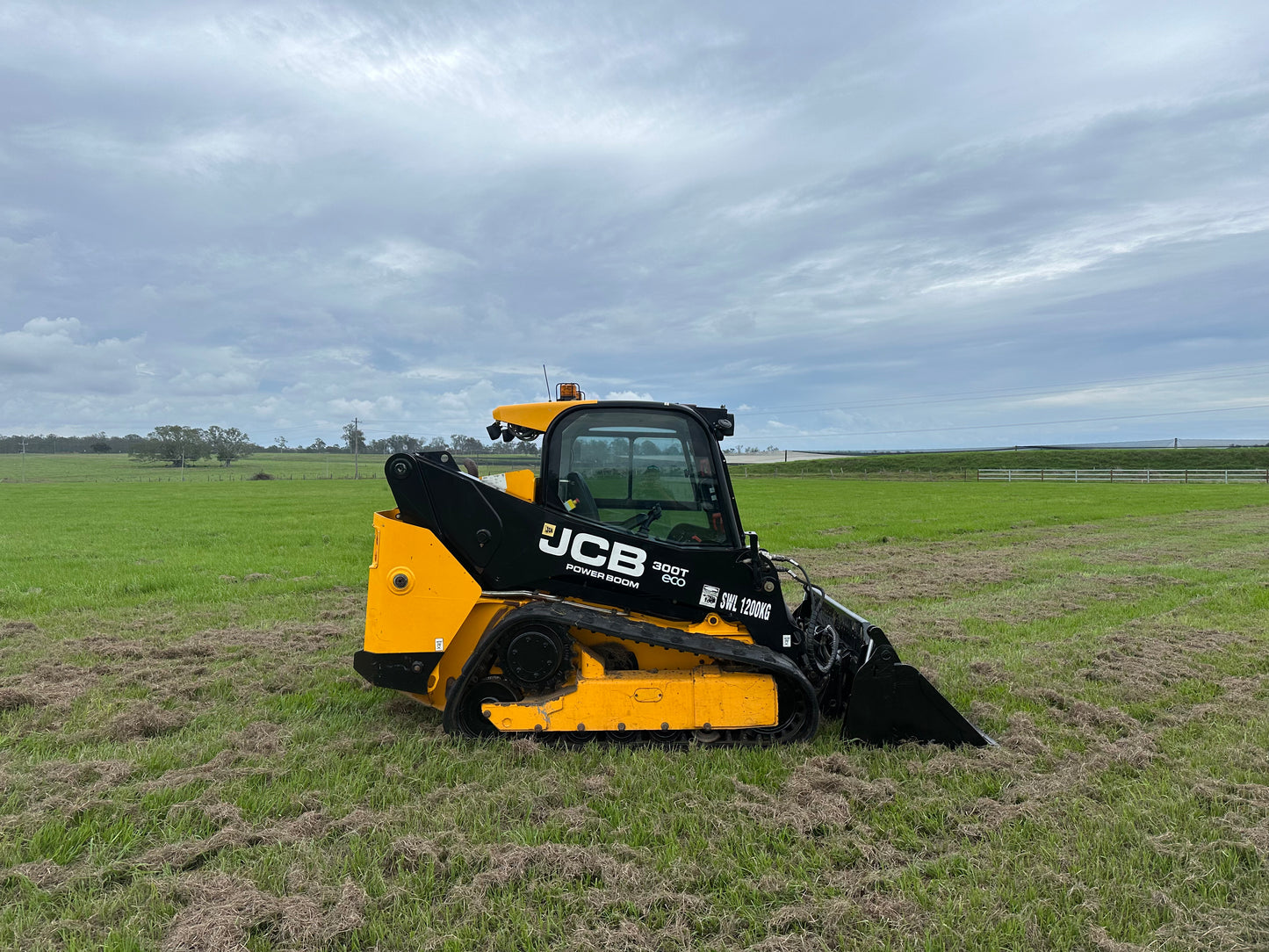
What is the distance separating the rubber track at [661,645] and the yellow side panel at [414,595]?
0.30 m

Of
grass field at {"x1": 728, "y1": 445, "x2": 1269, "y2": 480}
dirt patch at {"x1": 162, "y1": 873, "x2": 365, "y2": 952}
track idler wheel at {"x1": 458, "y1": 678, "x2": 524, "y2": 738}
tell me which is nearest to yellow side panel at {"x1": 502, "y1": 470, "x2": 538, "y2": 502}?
track idler wheel at {"x1": 458, "y1": 678, "x2": 524, "y2": 738}

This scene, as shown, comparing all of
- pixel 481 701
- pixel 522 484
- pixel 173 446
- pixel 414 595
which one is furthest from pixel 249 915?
pixel 173 446

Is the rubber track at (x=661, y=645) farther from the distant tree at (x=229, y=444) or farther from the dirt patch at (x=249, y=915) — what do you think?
the distant tree at (x=229, y=444)

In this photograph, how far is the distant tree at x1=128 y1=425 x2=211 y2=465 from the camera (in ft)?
298

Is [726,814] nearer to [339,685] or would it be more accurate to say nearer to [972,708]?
[972,708]

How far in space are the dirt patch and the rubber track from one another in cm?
166

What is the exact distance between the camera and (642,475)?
509 cm

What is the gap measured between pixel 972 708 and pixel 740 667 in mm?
1920

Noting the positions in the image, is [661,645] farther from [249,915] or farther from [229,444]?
[229,444]

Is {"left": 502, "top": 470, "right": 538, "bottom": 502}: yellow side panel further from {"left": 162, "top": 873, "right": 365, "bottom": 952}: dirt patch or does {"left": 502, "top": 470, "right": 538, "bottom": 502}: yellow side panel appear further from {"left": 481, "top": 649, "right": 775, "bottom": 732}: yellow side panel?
{"left": 162, "top": 873, "right": 365, "bottom": 952}: dirt patch

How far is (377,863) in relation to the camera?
10.6 ft

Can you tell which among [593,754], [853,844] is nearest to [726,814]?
[853,844]

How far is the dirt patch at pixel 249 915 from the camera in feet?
8.96

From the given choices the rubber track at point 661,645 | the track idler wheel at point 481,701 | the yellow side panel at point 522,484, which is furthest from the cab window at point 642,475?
the track idler wheel at point 481,701
